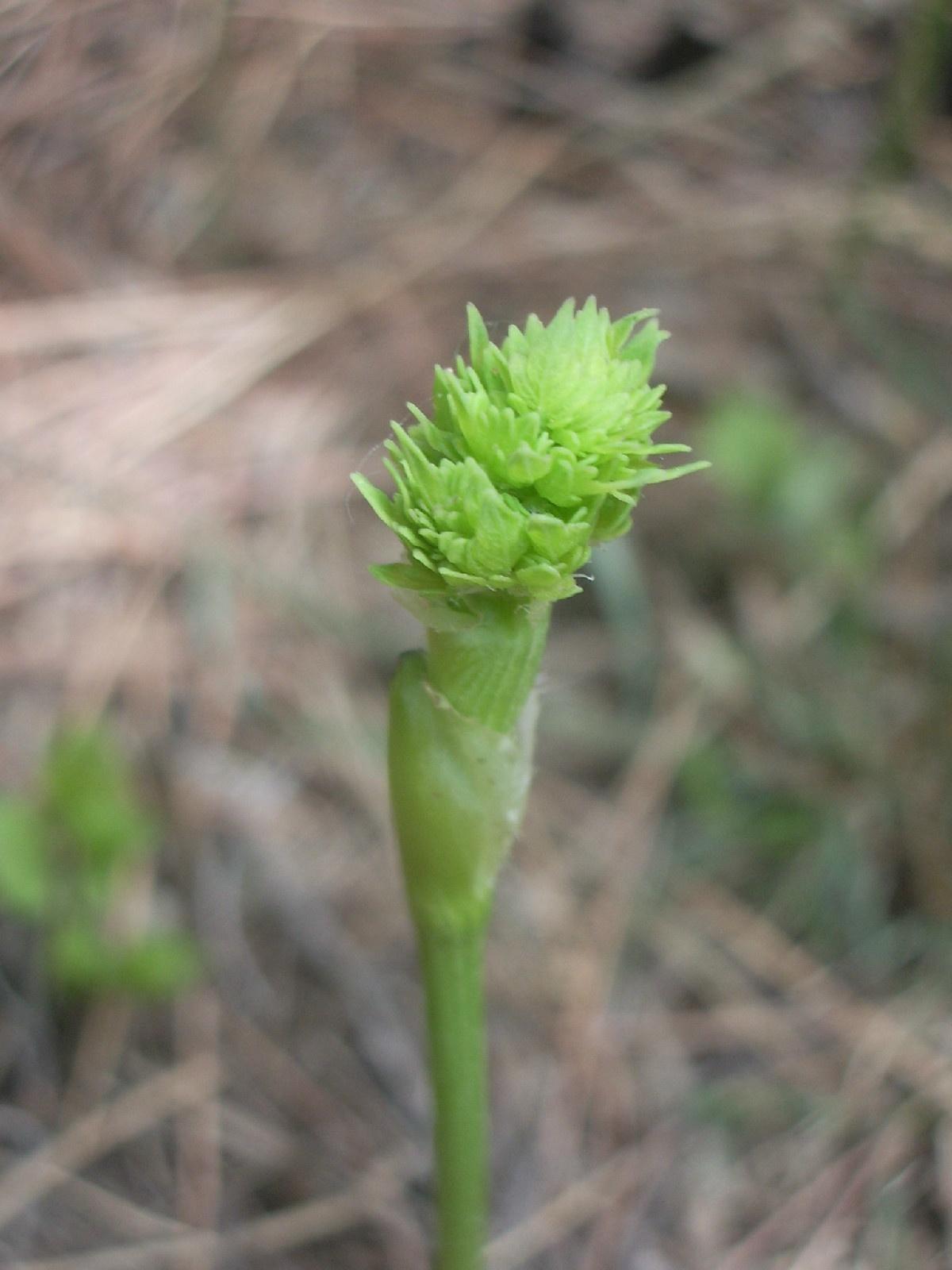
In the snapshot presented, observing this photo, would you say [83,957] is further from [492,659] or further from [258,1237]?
[492,659]

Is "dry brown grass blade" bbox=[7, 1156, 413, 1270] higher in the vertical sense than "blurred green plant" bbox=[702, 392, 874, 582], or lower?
lower

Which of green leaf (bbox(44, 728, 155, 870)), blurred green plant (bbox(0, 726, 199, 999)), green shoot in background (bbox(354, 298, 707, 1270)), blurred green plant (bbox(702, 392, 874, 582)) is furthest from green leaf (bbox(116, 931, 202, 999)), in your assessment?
blurred green plant (bbox(702, 392, 874, 582))

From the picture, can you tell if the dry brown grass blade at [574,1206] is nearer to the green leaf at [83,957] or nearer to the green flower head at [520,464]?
the green leaf at [83,957]

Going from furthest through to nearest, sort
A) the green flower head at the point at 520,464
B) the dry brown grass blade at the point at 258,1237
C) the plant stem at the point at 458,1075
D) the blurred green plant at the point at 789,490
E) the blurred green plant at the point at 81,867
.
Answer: the blurred green plant at the point at 789,490
the blurred green plant at the point at 81,867
the dry brown grass blade at the point at 258,1237
the plant stem at the point at 458,1075
the green flower head at the point at 520,464

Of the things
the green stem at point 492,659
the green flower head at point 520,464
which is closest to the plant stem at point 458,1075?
the green stem at point 492,659

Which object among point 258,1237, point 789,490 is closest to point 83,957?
point 258,1237

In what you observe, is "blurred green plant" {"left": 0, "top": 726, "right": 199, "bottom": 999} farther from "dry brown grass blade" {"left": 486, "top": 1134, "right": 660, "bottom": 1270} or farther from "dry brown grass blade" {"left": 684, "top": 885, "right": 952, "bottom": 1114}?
"dry brown grass blade" {"left": 684, "top": 885, "right": 952, "bottom": 1114}
